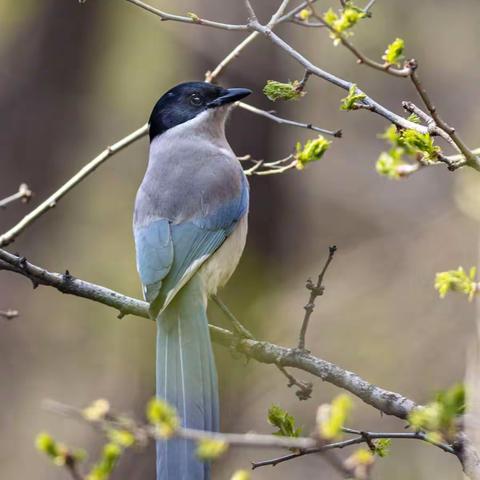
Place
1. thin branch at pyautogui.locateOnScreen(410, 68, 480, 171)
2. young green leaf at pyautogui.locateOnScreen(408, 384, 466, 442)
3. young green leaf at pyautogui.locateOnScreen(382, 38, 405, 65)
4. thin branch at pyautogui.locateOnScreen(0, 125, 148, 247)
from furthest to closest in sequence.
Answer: thin branch at pyautogui.locateOnScreen(0, 125, 148, 247) < young green leaf at pyautogui.locateOnScreen(382, 38, 405, 65) < thin branch at pyautogui.locateOnScreen(410, 68, 480, 171) < young green leaf at pyautogui.locateOnScreen(408, 384, 466, 442)

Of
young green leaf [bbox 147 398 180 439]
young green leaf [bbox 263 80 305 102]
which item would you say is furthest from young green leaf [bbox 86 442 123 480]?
young green leaf [bbox 263 80 305 102]

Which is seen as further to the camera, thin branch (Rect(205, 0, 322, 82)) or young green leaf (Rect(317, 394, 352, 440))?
thin branch (Rect(205, 0, 322, 82))

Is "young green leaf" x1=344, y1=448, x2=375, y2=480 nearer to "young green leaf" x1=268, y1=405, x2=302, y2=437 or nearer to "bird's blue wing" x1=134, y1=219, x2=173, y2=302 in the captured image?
"young green leaf" x1=268, y1=405, x2=302, y2=437

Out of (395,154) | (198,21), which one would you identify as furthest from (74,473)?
(198,21)

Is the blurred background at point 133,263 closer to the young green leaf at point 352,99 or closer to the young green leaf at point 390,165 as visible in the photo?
the young green leaf at point 390,165

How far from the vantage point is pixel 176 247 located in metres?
4.38

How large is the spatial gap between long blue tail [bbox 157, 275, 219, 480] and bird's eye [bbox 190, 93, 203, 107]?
1.37 meters

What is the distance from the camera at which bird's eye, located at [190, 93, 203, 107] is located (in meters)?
5.38

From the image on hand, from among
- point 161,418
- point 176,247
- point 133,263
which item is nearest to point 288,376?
point 176,247

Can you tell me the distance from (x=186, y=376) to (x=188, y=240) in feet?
2.70

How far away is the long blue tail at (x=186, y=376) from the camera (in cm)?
325

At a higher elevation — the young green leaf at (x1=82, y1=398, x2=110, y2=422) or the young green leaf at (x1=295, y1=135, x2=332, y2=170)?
the young green leaf at (x1=295, y1=135, x2=332, y2=170)

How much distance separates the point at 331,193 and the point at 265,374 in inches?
160

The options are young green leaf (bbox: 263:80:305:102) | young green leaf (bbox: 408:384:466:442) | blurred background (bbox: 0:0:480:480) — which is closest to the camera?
young green leaf (bbox: 408:384:466:442)
